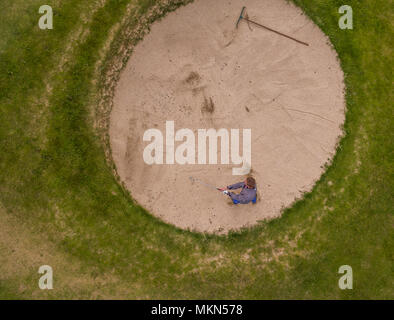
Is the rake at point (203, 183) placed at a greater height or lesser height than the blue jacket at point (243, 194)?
greater

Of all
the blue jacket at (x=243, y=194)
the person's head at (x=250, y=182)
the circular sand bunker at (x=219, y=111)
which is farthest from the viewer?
the circular sand bunker at (x=219, y=111)

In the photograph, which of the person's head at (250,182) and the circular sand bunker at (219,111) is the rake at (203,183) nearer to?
the circular sand bunker at (219,111)

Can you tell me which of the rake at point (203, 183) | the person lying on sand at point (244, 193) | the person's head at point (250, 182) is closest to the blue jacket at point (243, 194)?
the person lying on sand at point (244, 193)

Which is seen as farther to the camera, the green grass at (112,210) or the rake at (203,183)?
the rake at (203,183)

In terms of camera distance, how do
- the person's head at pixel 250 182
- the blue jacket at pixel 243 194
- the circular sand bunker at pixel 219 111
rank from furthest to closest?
1. the circular sand bunker at pixel 219 111
2. the blue jacket at pixel 243 194
3. the person's head at pixel 250 182

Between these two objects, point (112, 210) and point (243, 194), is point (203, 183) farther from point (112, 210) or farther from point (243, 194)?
point (112, 210)

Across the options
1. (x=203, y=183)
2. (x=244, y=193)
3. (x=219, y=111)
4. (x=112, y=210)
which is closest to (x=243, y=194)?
(x=244, y=193)
